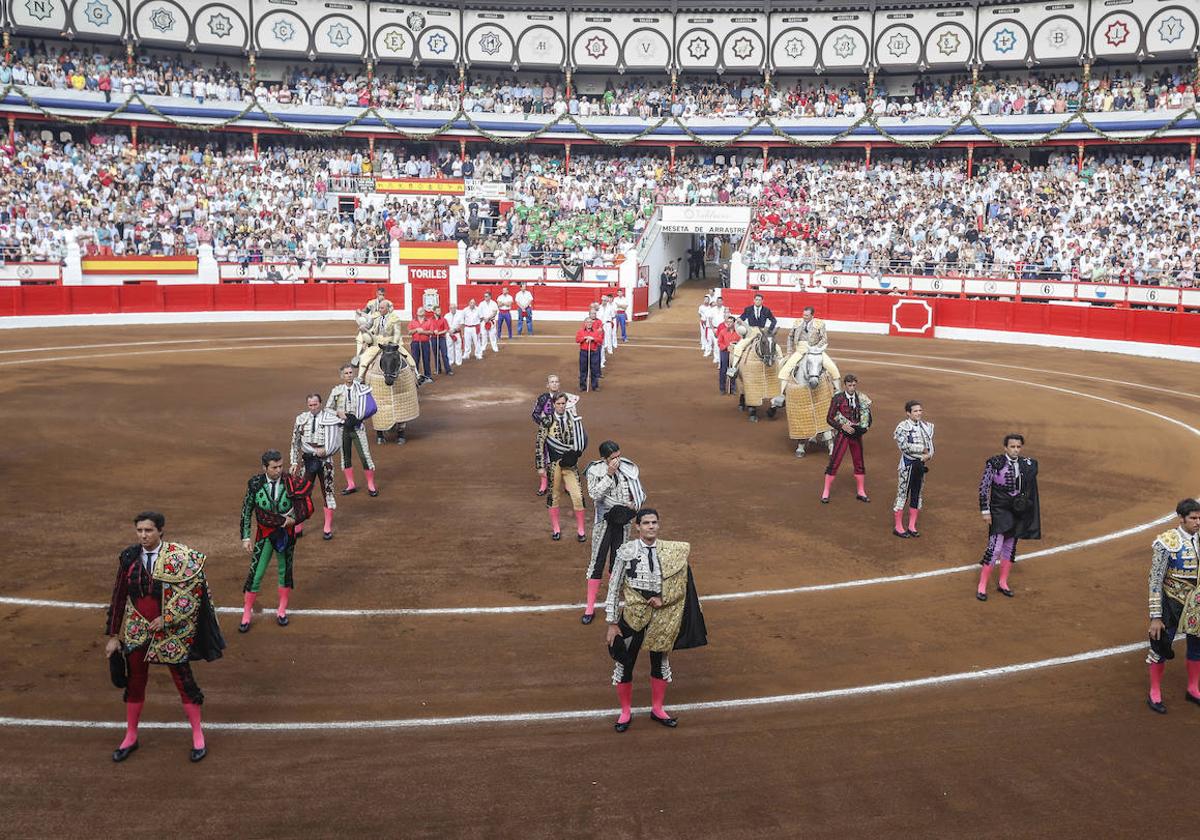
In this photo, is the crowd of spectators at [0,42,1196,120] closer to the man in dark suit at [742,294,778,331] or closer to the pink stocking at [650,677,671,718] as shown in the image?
the man in dark suit at [742,294,778,331]

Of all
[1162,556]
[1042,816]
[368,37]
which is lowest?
[1042,816]

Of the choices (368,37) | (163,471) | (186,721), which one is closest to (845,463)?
(163,471)

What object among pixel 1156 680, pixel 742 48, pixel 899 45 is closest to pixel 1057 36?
pixel 899 45

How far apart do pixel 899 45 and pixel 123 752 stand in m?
48.5

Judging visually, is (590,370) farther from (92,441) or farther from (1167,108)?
(1167,108)

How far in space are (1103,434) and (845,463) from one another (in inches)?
209

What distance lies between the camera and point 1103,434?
57.8 ft

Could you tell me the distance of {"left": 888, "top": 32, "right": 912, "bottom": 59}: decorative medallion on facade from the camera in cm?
4819

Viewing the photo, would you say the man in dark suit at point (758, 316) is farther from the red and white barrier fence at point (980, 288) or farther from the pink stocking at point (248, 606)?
the red and white barrier fence at point (980, 288)

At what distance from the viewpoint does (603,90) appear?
5194 cm

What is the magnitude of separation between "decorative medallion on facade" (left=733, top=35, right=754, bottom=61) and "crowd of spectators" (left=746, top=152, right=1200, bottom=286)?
24.5 ft

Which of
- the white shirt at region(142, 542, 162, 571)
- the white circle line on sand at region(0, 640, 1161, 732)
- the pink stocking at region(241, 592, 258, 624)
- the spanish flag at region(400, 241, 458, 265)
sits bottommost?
the white circle line on sand at region(0, 640, 1161, 732)

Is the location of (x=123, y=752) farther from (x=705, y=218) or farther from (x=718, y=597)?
(x=705, y=218)

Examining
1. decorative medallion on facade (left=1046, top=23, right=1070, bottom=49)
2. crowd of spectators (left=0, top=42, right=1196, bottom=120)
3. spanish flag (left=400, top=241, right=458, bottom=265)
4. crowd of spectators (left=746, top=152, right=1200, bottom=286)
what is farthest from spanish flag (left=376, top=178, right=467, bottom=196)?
decorative medallion on facade (left=1046, top=23, right=1070, bottom=49)
